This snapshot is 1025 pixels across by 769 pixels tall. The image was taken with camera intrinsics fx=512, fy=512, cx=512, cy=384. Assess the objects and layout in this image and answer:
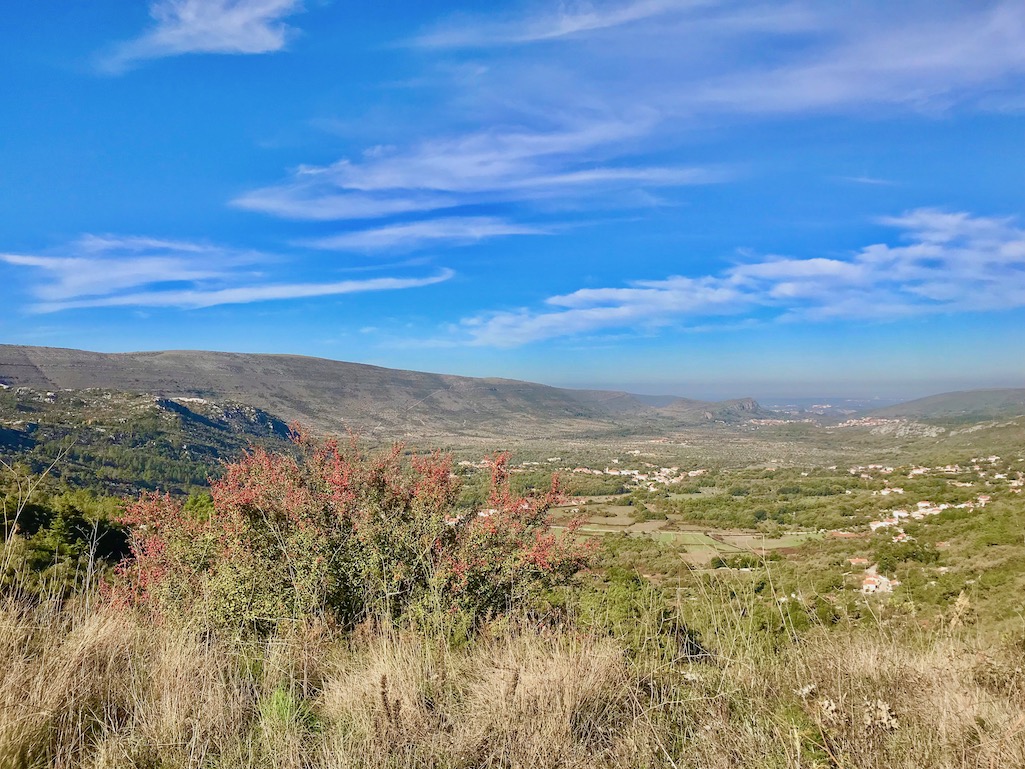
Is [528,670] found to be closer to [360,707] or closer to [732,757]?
[360,707]

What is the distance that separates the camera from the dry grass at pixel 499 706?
223 cm

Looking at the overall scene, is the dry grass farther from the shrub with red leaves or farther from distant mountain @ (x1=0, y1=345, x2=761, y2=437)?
distant mountain @ (x1=0, y1=345, x2=761, y2=437)

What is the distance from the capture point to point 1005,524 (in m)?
21.3

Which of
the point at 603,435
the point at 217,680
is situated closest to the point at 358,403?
the point at 603,435

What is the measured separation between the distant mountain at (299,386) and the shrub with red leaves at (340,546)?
99.8 m

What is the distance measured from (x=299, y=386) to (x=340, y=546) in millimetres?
154454

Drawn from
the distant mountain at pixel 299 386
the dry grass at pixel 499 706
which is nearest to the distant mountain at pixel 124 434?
the distant mountain at pixel 299 386

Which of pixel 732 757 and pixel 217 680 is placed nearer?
pixel 732 757

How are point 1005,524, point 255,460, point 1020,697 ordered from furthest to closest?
point 1005,524 → point 255,460 → point 1020,697

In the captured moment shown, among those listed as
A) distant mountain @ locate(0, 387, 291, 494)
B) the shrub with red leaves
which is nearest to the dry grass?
the shrub with red leaves

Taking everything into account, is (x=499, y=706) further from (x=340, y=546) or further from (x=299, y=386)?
(x=299, y=386)

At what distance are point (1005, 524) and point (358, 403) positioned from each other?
5071 inches

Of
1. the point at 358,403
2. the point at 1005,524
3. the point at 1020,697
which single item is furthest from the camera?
the point at 358,403

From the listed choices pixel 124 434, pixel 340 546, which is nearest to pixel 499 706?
pixel 340 546
